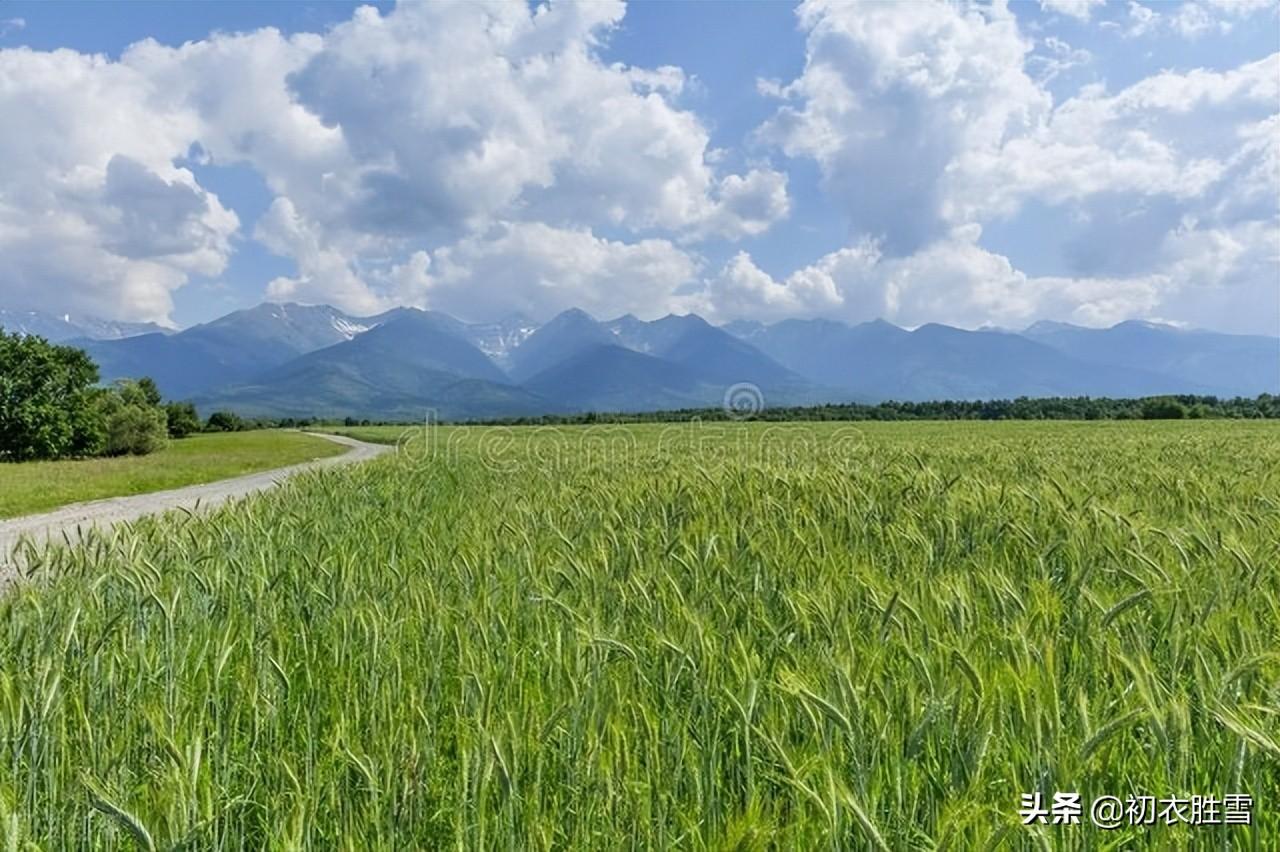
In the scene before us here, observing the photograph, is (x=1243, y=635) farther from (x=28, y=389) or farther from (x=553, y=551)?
(x=28, y=389)

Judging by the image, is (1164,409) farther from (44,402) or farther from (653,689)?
(44,402)

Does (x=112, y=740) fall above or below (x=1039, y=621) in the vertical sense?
below

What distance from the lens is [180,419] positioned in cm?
8206

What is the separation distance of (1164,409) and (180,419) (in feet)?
366

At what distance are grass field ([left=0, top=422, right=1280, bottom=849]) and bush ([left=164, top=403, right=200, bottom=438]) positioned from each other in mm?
93606

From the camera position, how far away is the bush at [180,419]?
267ft

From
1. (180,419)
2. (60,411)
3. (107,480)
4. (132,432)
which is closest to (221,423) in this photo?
(180,419)

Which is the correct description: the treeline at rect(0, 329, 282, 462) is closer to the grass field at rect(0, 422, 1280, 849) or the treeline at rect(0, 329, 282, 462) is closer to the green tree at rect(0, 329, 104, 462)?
the green tree at rect(0, 329, 104, 462)

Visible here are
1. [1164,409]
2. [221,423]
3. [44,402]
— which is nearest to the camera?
[44,402]

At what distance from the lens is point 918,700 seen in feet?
5.17

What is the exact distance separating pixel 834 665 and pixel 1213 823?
2.31 ft

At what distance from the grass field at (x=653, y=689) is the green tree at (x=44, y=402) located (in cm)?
4974

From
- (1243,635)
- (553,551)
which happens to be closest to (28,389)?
(553,551)

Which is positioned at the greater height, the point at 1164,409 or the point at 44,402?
the point at 44,402
